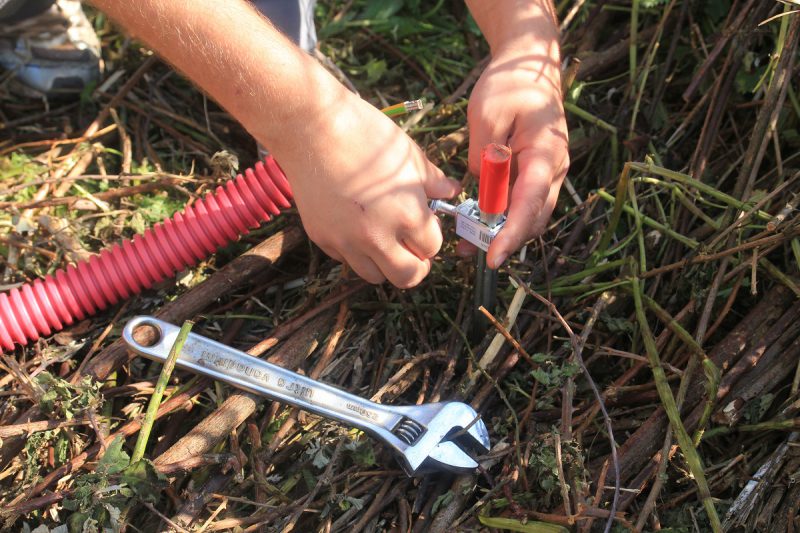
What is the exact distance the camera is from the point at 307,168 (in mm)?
1486

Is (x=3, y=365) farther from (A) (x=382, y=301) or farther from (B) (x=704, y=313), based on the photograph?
(B) (x=704, y=313)

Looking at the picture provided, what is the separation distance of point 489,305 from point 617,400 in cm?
34

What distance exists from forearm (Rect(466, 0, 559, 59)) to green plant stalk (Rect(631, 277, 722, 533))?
0.57m

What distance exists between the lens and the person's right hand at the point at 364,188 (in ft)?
4.81

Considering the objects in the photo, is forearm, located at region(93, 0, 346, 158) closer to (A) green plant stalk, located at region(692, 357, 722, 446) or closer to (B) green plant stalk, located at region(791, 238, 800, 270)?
(A) green plant stalk, located at region(692, 357, 722, 446)

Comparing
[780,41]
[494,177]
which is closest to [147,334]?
[494,177]

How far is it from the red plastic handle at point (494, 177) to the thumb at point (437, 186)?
176 millimetres

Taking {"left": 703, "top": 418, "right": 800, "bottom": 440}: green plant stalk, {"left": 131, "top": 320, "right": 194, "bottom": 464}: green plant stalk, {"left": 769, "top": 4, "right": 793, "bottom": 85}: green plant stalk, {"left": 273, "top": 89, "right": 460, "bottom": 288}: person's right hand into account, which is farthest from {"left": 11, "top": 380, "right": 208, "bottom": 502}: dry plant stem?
{"left": 769, "top": 4, "right": 793, "bottom": 85}: green plant stalk

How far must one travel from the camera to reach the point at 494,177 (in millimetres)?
1314

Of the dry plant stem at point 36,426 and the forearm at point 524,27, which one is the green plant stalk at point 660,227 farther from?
the dry plant stem at point 36,426

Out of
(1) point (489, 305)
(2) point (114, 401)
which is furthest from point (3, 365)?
(1) point (489, 305)

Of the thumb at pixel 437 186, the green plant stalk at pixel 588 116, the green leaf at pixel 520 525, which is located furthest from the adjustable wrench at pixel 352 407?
the green plant stalk at pixel 588 116

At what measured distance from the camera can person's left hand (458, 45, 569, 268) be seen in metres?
1.51

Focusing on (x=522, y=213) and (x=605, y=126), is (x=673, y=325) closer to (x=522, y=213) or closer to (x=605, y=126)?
(x=522, y=213)
